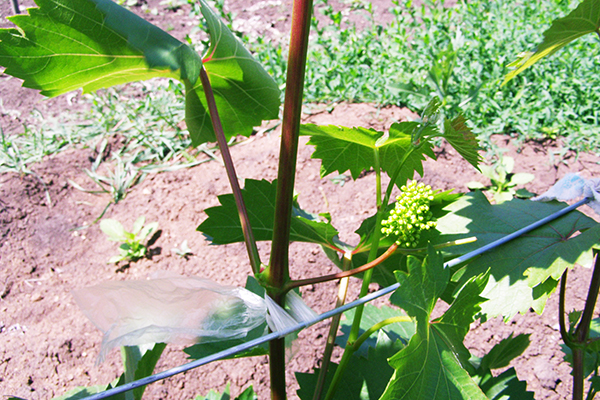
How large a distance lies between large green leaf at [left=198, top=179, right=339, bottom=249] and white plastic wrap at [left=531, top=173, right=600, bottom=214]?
0.49 m

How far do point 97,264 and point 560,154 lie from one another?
105 inches

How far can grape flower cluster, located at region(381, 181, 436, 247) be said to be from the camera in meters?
0.78

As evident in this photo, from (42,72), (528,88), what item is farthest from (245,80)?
(528,88)

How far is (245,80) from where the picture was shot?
100 centimetres

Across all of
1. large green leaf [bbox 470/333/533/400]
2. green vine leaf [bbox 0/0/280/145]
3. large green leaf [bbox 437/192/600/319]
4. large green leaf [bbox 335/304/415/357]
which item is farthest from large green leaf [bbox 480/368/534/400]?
green vine leaf [bbox 0/0/280/145]

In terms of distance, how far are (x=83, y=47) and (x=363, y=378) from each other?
0.94 meters

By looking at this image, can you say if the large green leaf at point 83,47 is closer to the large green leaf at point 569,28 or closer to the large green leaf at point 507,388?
the large green leaf at point 569,28

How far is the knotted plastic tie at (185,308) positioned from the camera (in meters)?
0.79

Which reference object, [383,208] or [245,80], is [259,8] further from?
[383,208]

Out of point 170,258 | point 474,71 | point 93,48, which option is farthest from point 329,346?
point 474,71

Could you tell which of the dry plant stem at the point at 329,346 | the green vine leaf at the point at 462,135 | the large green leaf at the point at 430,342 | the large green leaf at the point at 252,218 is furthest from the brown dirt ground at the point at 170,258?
the green vine leaf at the point at 462,135

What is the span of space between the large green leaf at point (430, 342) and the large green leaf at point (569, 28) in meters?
0.47

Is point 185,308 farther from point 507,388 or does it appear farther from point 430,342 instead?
point 507,388

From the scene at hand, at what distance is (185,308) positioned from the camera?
2.67ft
